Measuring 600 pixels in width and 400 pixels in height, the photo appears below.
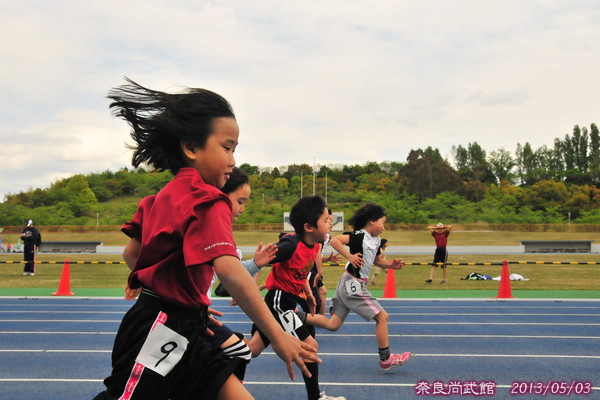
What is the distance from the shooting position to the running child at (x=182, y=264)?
2.25 metres

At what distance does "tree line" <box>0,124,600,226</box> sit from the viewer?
63688mm

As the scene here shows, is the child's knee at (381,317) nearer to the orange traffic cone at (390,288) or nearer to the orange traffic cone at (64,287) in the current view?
the orange traffic cone at (390,288)

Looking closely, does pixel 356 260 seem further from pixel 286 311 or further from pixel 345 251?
pixel 286 311

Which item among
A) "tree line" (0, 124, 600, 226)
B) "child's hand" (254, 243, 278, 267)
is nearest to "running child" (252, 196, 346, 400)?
"child's hand" (254, 243, 278, 267)

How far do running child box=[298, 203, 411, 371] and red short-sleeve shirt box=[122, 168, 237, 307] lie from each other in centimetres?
347

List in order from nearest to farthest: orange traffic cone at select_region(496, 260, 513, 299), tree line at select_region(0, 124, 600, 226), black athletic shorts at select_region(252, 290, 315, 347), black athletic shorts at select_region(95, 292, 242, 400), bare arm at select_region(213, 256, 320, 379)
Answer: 1. bare arm at select_region(213, 256, 320, 379)
2. black athletic shorts at select_region(95, 292, 242, 400)
3. black athletic shorts at select_region(252, 290, 315, 347)
4. orange traffic cone at select_region(496, 260, 513, 299)
5. tree line at select_region(0, 124, 600, 226)

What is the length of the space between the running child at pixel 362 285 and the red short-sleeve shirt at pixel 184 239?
347 centimetres

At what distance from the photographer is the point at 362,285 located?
659 cm

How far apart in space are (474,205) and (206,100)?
6501cm

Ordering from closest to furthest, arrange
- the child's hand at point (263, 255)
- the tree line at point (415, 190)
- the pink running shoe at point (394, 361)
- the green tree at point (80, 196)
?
the child's hand at point (263, 255) < the pink running shoe at point (394, 361) < the tree line at point (415, 190) < the green tree at point (80, 196)

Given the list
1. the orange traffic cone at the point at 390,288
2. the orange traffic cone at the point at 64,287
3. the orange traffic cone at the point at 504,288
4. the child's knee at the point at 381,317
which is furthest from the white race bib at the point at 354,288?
the orange traffic cone at the point at 64,287

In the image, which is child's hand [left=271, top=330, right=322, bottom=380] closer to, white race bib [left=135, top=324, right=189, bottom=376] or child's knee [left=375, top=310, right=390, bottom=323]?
white race bib [left=135, top=324, right=189, bottom=376]

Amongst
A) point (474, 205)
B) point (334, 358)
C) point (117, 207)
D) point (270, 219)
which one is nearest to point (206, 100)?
point (334, 358)

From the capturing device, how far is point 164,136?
2.66 metres
